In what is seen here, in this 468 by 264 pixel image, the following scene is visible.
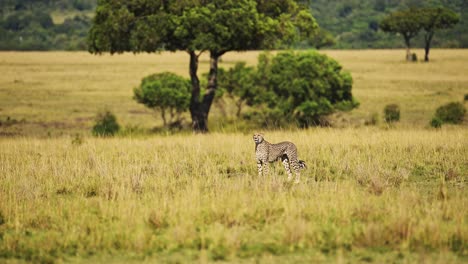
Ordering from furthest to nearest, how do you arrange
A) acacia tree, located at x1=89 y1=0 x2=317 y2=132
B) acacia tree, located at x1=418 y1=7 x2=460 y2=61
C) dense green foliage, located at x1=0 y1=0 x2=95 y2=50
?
dense green foliage, located at x1=0 y1=0 x2=95 y2=50
acacia tree, located at x1=418 y1=7 x2=460 y2=61
acacia tree, located at x1=89 y1=0 x2=317 y2=132

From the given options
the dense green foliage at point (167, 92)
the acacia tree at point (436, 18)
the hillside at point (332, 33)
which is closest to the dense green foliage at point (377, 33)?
the hillside at point (332, 33)

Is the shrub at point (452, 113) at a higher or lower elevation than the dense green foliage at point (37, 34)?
lower

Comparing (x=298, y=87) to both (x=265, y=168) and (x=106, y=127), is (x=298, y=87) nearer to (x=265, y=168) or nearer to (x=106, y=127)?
(x=106, y=127)

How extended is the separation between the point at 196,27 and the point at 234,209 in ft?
60.5

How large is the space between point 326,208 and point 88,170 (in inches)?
225

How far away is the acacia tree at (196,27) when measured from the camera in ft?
89.9

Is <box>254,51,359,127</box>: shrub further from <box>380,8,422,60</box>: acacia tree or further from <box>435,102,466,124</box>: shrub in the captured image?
<box>380,8,422,60</box>: acacia tree

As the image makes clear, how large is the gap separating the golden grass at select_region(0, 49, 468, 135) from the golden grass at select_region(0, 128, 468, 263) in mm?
15500

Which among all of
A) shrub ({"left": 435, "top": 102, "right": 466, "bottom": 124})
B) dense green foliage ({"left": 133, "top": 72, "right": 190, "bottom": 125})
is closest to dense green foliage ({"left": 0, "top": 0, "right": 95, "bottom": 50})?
dense green foliage ({"left": 133, "top": 72, "right": 190, "bottom": 125})

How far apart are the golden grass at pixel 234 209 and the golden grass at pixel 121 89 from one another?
15.5 meters

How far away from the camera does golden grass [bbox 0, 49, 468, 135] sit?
153ft

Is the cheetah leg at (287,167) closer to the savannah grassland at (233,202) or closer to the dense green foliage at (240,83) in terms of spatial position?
the savannah grassland at (233,202)

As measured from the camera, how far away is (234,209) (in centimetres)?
1009

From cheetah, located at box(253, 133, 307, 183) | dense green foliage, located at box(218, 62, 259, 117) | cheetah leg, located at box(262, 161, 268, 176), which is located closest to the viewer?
cheetah, located at box(253, 133, 307, 183)
